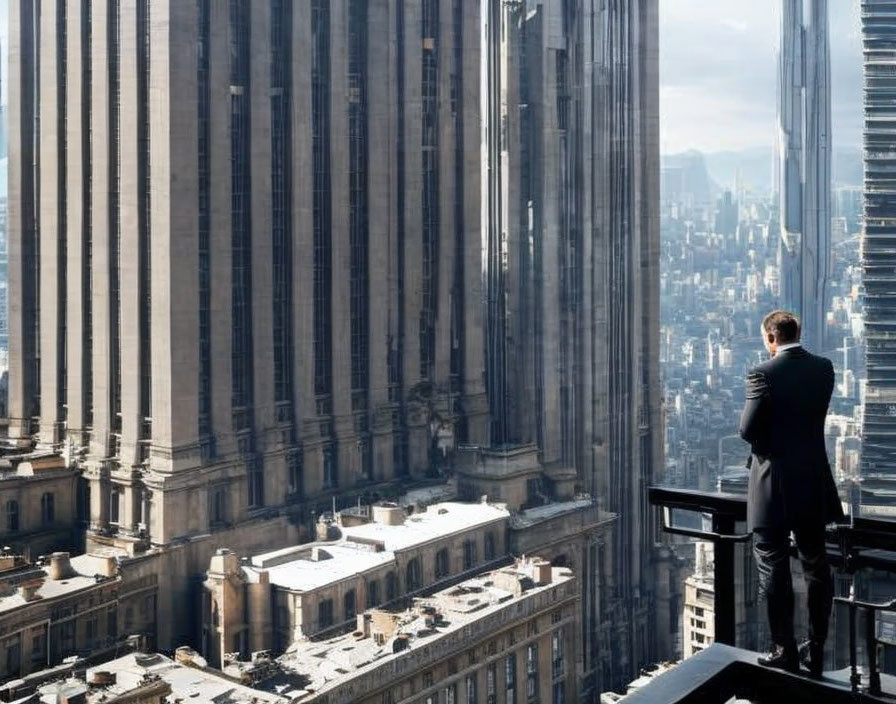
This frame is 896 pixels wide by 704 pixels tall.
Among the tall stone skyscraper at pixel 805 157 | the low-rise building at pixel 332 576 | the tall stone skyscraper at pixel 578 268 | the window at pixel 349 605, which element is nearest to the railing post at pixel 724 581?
the low-rise building at pixel 332 576

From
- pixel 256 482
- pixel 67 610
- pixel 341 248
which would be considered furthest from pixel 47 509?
pixel 341 248

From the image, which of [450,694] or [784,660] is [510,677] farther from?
[784,660]

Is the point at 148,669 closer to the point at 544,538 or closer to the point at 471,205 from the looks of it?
the point at 544,538

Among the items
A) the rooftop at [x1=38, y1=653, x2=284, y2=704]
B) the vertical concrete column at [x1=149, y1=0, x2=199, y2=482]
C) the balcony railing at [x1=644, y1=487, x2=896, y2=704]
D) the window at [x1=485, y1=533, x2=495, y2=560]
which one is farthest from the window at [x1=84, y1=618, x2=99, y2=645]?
the balcony railing at [x1=644, y1=487, x2=896, y2=704]

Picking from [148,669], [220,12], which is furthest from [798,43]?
[148,669]

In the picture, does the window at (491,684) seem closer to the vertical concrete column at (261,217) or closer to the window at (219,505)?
the window at (219,505)

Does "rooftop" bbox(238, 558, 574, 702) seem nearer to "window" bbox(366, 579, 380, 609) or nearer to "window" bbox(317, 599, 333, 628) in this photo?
"window" bbox(317, 599, 333, 628)

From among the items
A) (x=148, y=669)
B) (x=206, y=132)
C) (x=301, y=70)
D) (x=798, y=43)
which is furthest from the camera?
(x=798, y=43)
